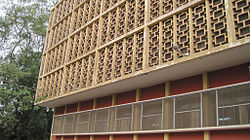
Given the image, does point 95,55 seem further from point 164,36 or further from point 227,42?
point 227,42

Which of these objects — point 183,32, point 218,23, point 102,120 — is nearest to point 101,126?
point 102,120

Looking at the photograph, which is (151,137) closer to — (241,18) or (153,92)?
(153,92)

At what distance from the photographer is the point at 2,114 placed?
19734 millimetres

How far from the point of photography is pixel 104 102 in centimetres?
1331

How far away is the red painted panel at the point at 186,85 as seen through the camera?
9055mm

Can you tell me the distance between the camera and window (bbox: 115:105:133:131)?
Answer: 36.0 ft

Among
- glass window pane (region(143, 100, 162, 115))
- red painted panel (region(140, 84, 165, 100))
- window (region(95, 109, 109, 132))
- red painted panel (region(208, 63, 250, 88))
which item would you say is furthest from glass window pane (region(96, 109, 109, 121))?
red painted panel (region(208, 63, 250, 88))

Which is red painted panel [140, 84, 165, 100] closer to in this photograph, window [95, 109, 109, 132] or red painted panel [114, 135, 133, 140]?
red painted panel [114, 135, 133, 140]

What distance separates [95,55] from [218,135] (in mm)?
6929

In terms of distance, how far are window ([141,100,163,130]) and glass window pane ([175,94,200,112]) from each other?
2.76ft

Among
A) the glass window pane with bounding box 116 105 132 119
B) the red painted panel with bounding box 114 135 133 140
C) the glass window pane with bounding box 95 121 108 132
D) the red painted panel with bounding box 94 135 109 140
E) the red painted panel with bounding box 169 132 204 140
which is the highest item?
the glass window pane with bounding box 116 105 132 119

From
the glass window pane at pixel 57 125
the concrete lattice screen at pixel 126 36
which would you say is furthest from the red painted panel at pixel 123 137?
the glass window pane at pixel 57 125

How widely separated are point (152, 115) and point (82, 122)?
533cm

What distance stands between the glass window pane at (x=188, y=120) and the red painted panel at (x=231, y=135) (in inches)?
23.1
